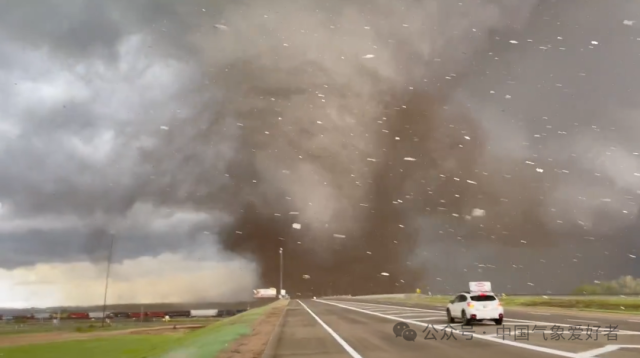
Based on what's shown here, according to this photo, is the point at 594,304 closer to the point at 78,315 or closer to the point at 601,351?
the point at 601,351

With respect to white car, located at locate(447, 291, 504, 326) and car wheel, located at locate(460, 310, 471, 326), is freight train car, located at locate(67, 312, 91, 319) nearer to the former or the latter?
car wheel, located at locate(460, 310, 471, 326)

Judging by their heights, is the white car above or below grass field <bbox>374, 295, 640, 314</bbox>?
above

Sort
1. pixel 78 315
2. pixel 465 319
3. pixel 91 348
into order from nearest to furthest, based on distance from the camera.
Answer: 1. pixel 465 319
2. pixel 91 348
3. pixel 78 315

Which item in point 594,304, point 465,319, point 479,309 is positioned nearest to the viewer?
point 479,309

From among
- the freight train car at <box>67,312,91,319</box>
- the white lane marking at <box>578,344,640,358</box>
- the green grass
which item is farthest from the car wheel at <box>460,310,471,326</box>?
the freight train car at <box>67,312,91,319</box>

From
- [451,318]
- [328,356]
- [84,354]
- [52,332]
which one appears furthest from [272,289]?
[328,356]

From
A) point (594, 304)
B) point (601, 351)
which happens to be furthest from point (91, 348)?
point (601, 351)

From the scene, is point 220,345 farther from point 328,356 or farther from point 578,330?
point 578,330

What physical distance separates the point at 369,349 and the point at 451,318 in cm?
1200

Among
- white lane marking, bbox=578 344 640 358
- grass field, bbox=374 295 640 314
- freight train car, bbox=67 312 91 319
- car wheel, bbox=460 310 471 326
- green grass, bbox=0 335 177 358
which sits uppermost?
white lane marking, bbox=578 344 640 358

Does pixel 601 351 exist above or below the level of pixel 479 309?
below

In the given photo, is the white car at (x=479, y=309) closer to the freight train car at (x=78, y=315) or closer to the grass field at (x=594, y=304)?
the grass field at (x=594, y=304)

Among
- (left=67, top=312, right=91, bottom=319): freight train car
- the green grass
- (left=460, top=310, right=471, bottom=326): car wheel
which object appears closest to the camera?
(left=460, top=310, right=471, bottom=326): car wheel

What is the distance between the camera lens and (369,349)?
15.2 metres
